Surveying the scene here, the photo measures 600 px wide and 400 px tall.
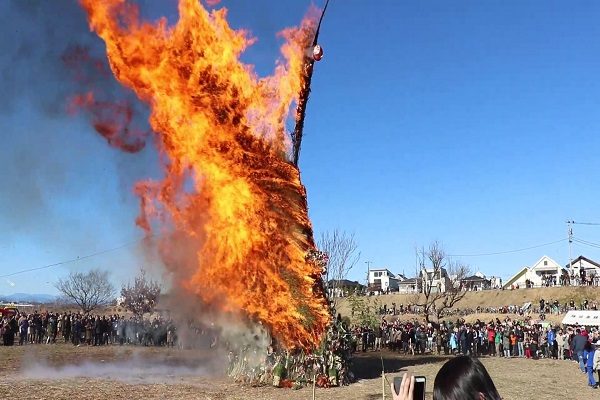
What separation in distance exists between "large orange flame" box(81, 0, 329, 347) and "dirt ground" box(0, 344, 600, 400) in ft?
9.76

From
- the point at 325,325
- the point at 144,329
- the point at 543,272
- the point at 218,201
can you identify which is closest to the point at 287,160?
the point at 218,201

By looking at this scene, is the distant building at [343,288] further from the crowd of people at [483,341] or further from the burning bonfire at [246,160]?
the burning bonfire at [246,160]

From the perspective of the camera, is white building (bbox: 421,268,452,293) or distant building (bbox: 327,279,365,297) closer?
distant building (bbox: 327,279,365,297)

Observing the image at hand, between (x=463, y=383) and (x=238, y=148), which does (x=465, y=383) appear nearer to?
(x=463, y=383)

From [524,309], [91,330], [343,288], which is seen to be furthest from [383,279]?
[91,330]

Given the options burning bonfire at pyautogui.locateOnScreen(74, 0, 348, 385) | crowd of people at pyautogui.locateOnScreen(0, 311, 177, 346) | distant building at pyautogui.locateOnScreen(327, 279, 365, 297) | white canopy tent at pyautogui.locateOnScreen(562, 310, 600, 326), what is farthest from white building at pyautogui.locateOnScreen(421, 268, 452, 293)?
burning bonfire at pyautogui.locateOnScreen(74, 0, 348, 385)

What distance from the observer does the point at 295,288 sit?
19.9 metres

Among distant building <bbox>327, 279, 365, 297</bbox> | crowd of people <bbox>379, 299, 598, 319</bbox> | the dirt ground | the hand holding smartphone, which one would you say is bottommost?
the dirt ground

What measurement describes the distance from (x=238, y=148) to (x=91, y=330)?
21496mm

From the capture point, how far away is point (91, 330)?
34938 mm

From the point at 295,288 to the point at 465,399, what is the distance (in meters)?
17.3

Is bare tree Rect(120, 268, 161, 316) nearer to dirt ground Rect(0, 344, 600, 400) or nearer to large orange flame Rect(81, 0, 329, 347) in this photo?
dirt ground Rect(0, 344, 600, 400)

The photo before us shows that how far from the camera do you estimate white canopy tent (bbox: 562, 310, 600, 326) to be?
3684cm

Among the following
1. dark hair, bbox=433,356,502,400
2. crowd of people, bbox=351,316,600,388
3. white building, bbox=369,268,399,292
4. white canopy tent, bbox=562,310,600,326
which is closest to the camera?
dark hair, bbox=433,356,502,400
